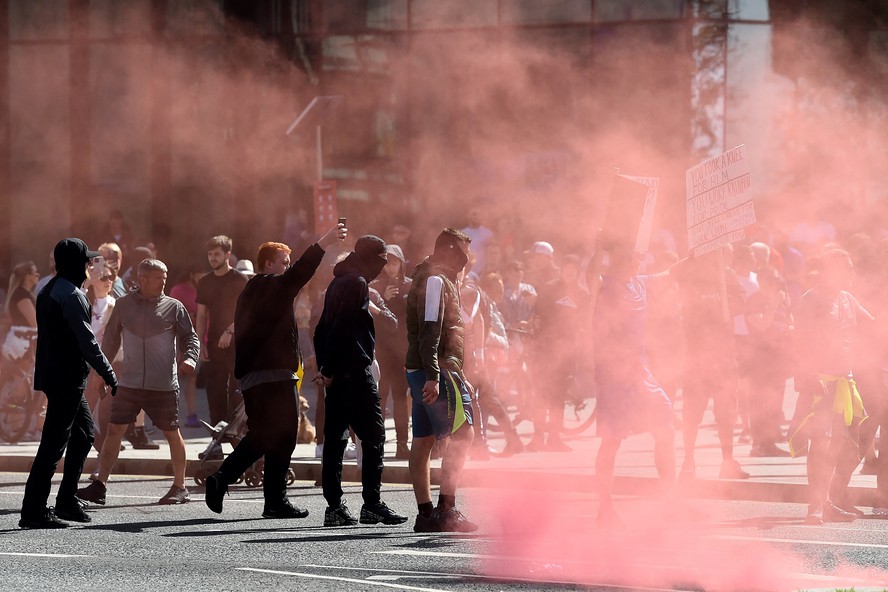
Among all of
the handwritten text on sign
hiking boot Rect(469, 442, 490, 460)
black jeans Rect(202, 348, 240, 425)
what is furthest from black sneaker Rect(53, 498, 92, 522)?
the handwritten text on sign

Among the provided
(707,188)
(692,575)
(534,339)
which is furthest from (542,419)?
(692,575)

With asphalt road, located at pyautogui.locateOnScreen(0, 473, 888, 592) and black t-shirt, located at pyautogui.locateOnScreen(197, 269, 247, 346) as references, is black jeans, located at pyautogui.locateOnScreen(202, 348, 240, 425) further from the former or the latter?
asphalt road, located at pyautogui.locateOnScreen(0, 473, 888, 592)

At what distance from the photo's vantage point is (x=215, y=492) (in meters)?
7.39

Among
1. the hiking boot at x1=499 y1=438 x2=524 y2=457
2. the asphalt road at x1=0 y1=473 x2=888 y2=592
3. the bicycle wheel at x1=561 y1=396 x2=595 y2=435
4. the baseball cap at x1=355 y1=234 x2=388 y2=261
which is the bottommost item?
the asphalt road at x1=0 y1=473 x2=888 y2=592

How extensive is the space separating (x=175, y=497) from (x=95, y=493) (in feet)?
1.36

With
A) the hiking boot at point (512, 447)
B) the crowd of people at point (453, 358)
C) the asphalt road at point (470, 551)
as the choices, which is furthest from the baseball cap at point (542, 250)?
the asphalt road at point (470, 551)

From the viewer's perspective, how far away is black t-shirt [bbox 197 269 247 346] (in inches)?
393

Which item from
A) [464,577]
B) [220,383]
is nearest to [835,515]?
[464,577]

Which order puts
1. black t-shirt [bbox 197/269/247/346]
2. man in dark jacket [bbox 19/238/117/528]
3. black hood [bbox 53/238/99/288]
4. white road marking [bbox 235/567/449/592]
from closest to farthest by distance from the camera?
white road marking [bbox 235/567/449/592] < man in dark jacket [bbox 19/238/117/528] < black hood [bbox 53/238/99/288] < black t-shirt [bbox 197/269/247/346]

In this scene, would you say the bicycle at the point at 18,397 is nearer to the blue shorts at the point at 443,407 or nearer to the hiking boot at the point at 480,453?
the hiking boot at the point at 480,453

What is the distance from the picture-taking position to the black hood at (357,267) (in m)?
7.47

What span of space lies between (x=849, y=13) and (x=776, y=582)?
38.6 ft

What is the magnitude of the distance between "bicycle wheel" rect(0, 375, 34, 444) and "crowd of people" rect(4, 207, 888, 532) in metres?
0.64

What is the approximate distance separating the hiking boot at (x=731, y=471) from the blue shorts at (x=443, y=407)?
94.8 inches
